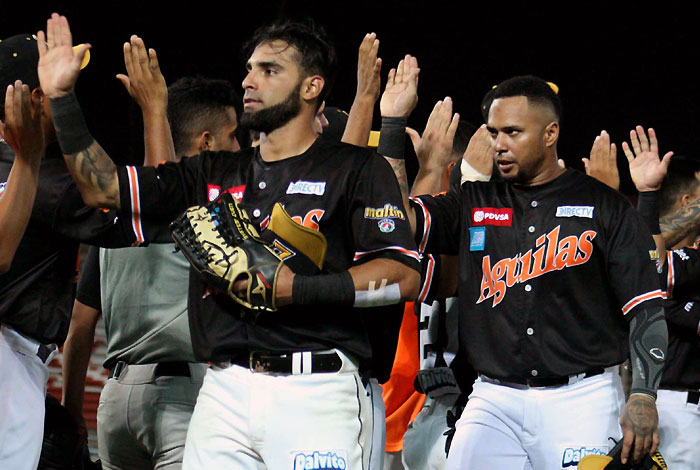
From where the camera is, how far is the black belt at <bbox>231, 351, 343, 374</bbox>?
281cm

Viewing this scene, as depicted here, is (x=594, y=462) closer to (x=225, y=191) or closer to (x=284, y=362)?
(x=284, y=362)

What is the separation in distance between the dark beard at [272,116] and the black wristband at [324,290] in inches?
25.2

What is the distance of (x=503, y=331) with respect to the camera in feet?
11.8

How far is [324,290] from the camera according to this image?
2777 mm

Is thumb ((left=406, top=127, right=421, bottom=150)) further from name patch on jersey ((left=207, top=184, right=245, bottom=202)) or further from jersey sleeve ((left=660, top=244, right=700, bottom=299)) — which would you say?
jersey sleeve ((left=660, top=244, right=700, bottom=299))

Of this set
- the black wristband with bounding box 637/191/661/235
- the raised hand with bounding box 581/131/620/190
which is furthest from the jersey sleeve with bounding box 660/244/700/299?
the raised hand with bounding box 581/131/620/190

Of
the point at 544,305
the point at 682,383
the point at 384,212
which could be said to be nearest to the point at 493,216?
the point at 544,305

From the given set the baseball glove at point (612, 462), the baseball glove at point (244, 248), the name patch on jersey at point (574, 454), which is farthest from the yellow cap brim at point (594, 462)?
the baseball glove at point (244, 248)

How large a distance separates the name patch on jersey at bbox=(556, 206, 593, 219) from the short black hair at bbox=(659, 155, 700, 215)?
2.37 metres

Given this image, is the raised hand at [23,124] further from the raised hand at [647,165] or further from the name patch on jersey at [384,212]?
the raised hand at [647,165]

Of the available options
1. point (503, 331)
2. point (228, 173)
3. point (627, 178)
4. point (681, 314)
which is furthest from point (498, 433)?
point (627, 178)

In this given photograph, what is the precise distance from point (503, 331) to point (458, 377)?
0.60 meters

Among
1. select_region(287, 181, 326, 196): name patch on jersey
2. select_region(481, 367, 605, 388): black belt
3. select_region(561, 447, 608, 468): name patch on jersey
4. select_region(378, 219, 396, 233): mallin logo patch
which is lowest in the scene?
select_region(561, 447, 608, 468): name patch on jersey

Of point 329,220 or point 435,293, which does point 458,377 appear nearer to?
point 435,293
